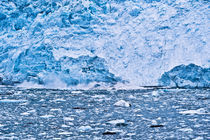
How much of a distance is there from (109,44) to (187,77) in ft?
4.95

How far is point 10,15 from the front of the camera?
246 inches

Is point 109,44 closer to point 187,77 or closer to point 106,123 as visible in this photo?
point 187,77

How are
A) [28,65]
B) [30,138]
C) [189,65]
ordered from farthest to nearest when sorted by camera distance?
1. [28,65]
2. [189,65]
3. [30,138]

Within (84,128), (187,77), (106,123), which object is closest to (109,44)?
(187,77)

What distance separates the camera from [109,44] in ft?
17.7

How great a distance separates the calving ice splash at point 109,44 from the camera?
16.5 ft

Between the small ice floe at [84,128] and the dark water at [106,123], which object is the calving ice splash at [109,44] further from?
the small ice floe at [84,128]

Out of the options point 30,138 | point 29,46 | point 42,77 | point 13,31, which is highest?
point 13,31

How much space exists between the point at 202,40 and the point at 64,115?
3457 millimetres

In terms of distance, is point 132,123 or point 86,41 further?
point 86,41

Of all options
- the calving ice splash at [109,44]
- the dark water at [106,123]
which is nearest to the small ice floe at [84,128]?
the dark water at [106,123]

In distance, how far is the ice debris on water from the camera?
15.8 ft

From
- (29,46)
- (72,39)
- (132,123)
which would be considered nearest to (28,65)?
(29,46)

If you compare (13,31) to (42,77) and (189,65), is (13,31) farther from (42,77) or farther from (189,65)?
(189,65)
